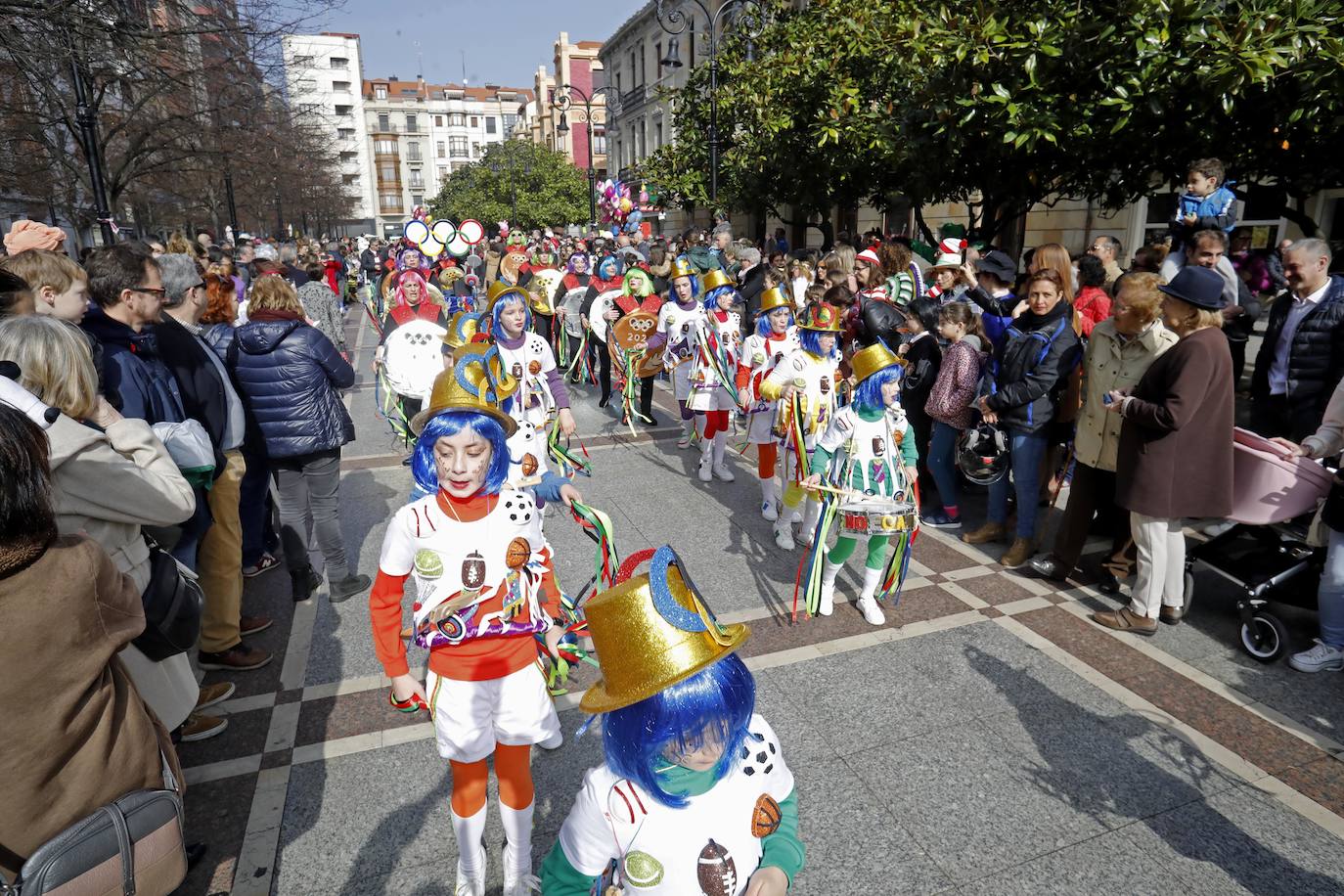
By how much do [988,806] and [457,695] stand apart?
83.0 inches

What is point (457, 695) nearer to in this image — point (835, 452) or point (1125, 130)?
point (835, 452)

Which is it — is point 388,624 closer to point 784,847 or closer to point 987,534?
point 784,847

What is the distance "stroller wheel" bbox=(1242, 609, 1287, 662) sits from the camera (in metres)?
3.95

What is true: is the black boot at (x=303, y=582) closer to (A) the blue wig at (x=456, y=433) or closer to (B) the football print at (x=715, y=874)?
(A) the blue wig at (x=456, y=433)

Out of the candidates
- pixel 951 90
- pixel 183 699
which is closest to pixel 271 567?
pixel 183 699

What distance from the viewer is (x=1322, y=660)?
386cm

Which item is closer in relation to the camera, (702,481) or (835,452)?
(835,452)

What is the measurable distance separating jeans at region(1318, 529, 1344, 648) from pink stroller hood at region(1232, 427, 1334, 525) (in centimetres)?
21

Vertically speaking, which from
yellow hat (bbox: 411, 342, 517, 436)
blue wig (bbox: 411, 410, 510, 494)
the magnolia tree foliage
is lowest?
blue wig (bbox: 411, 410, 510, 494)

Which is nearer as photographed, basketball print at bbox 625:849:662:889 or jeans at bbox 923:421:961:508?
basketball print at bbox 625:849:662:889

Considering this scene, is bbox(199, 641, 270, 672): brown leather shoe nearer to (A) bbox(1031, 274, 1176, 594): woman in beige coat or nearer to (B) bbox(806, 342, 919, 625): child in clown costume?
(B) bbox(806, 342, 919, 625): child in clown costume

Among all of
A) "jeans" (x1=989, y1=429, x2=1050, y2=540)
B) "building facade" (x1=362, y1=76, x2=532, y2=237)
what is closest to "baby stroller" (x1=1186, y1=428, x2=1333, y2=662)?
"jeans" (x1=989, y1=429, x2=1050, y2=540)

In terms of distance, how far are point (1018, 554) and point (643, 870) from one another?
430cm

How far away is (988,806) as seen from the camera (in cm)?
304
